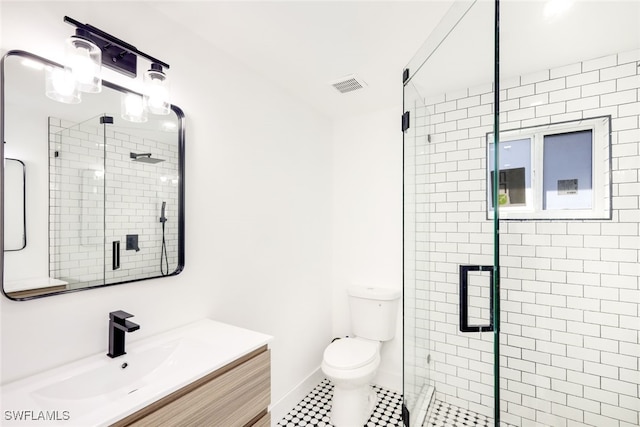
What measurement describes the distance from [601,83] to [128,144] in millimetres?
2455

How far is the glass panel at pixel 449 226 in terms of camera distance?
150 cm

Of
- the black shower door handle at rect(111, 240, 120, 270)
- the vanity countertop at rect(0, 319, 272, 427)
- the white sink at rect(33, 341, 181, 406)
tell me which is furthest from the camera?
the black shower door handle at rect(111, 240, 120, 270)

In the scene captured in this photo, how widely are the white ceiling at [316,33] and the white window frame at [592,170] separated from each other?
2.36 ft

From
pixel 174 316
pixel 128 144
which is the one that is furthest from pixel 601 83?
pixel 174 316

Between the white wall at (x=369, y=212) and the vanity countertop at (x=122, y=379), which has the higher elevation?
the white wall at (x=369, y=212)

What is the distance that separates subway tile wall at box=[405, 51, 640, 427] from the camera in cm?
157

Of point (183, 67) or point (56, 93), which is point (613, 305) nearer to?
point (183, 67)

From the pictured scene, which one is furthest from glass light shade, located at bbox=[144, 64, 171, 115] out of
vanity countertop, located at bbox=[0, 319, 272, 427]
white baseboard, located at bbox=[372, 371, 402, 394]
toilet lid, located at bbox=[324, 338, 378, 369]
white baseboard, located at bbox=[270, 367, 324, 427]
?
white baseboard, located at bbox=[372, 371, 402, 394]

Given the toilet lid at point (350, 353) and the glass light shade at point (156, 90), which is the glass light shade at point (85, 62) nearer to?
the glass light shade at point (156, 90)

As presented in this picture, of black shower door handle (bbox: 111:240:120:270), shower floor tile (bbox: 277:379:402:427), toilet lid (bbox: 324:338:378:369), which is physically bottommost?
shower floor tile (bbox: 277:379:402:427)

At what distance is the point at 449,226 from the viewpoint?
175 centimetres

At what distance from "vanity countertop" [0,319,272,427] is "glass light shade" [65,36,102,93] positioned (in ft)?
3.37

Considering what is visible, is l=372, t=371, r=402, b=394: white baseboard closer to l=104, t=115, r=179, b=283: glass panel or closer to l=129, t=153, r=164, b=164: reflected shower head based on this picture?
l=104, t=115, r=179, b=283: glass panel

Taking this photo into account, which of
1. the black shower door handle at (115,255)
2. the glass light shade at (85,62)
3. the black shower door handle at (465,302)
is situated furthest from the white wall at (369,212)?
the glass light shade at (85,62)
